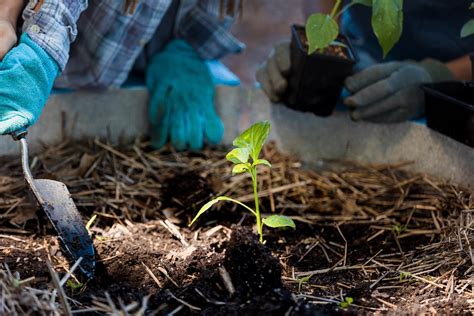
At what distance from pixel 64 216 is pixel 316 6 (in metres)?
1.44

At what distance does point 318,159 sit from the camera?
6.63 feet

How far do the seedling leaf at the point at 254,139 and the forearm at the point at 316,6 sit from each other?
3.62 feet

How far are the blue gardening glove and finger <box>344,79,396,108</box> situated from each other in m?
0.91

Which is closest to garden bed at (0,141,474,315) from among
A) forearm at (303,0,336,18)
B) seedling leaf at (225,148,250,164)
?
seedling leaf at (225,148,250,164)

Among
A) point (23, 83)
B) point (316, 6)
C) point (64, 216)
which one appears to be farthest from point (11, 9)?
point (316, 6)

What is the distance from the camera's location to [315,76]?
1.82m

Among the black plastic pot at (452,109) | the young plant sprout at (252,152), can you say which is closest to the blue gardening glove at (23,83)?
the young plant sprout at (252,152)

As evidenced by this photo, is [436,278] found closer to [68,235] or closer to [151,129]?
[68,235]

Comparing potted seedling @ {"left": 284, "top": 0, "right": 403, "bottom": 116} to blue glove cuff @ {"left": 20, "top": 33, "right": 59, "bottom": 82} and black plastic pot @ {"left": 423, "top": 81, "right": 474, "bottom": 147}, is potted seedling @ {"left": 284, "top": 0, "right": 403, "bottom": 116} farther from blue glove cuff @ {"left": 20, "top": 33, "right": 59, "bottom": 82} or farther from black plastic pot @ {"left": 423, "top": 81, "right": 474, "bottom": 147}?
blue glove cuff @ {"left": 20, "top": 33, "right": 59, "bottom": 82}

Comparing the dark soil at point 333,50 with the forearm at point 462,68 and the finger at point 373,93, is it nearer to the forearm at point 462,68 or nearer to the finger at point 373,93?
the finger at point 373,93

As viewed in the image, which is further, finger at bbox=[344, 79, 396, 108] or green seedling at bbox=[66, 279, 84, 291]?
finger at bbox=[344, 79, 396, 108]

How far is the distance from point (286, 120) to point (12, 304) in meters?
1.29

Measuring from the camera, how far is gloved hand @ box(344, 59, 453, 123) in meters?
1.78

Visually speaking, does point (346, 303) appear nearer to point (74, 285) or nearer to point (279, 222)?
point (279, 222)
